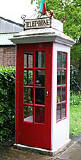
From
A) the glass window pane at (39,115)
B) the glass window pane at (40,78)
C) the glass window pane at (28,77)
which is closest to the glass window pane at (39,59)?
the glass window pane at (40,78)

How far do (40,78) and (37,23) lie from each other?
1034mm

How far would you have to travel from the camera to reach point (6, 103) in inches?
201

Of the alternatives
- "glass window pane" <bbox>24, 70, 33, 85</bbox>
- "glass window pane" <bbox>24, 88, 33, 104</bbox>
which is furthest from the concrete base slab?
"glass window pane" <bbox>24, 70, 33, 85</bbox>

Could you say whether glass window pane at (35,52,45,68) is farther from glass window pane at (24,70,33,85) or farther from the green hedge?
the green hedge

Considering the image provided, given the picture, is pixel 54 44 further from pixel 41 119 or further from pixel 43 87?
pixel 41 119

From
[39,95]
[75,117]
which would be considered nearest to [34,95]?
[39,95]

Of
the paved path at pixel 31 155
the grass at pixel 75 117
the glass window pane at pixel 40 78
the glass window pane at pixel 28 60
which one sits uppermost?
the glass window pane at pixel 28 60

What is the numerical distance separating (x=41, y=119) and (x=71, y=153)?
0.85m

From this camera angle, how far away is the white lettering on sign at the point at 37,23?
14.6 feet

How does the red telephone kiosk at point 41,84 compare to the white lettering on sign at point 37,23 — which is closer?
the red telephone kiosk at point 41,84

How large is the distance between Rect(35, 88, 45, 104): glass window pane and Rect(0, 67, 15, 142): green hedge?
771 mm

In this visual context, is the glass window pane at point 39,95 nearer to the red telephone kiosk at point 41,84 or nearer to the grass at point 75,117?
the red telephone kiosk at point 41,84

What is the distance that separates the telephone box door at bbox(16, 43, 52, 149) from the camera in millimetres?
4390

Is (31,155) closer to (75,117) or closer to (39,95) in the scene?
(39,95)
